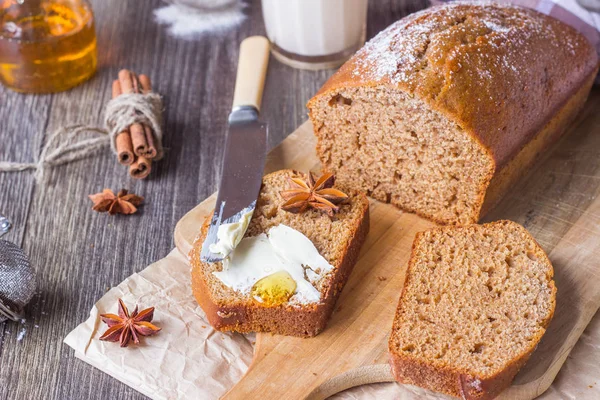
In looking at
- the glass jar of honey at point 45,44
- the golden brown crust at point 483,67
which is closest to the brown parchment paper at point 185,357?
the golden brown crust at point 483,67

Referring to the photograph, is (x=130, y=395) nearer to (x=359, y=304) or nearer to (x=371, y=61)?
(x=359, y=304)

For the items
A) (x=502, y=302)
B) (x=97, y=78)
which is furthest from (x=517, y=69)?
(x=97, y=78)

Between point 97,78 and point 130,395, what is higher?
point 97,78

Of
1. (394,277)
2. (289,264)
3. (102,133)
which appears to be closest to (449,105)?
(394,277)

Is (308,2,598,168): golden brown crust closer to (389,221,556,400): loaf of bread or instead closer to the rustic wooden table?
(389,221,556,400): loaf of bread

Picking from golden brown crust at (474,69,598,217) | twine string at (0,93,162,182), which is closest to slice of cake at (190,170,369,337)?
golden brown crust at (474,69,598,217)

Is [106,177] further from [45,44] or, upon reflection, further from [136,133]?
[45,44]

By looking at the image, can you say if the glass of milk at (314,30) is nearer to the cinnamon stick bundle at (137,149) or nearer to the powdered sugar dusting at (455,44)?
the powdered sugar dusting at (455,44)
